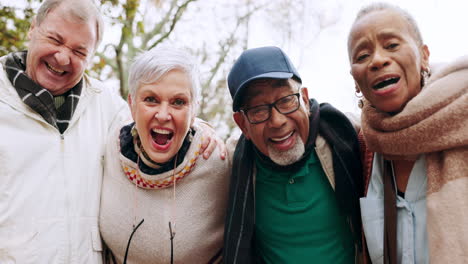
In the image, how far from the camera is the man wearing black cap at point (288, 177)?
7.53ft

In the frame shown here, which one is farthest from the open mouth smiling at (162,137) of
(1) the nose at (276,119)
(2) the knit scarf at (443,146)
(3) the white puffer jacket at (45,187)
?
(2) the knit scarf at (443,146)

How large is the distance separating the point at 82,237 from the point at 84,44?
134 cm

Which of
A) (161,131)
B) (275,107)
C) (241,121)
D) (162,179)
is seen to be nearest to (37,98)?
(161,131)

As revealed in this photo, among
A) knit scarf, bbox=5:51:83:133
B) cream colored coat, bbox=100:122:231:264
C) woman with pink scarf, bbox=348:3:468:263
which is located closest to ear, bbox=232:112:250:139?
cream colored coat, bbox=100:122:231:264

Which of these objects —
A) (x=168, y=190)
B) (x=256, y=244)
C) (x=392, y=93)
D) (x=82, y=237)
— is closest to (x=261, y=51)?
(x=392, y=93)

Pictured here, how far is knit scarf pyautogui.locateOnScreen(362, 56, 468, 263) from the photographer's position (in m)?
1.60

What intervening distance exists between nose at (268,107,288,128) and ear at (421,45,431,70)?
847 mm

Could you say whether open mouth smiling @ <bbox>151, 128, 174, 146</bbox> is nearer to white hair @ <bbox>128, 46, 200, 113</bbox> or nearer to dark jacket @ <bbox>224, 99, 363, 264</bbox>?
white hair @ <bbox>128, 46, 200, 113</bbox>

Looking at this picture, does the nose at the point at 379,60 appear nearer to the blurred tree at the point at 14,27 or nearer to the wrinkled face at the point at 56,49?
the wrinkled face at the point at 56,49

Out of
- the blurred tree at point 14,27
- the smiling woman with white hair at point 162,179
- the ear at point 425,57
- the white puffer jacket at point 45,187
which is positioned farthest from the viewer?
the blurred tree at point 14,27

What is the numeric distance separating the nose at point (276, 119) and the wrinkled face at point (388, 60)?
1.81ft

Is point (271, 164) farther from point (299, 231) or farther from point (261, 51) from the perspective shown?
point (261, 51)

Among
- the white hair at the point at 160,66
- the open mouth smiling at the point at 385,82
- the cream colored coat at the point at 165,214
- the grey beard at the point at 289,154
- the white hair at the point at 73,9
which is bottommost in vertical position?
the cream colored coat at the point at 165,214

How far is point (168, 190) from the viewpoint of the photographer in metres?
2.56
